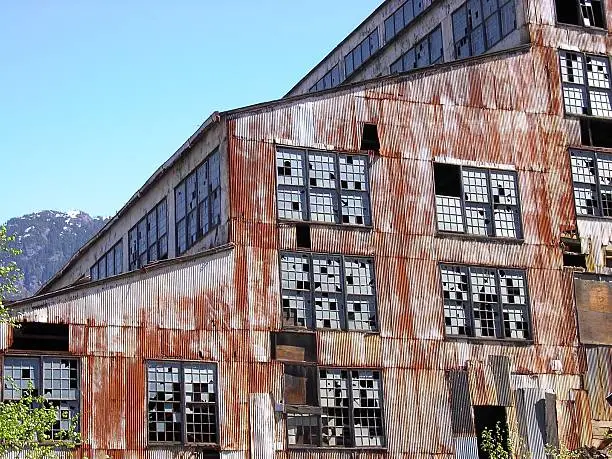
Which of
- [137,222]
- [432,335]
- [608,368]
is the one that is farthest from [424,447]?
[137,222]

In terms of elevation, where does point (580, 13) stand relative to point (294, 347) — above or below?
above

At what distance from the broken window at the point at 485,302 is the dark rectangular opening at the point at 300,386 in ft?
17.7

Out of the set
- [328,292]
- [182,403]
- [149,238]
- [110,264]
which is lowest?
[182,403]

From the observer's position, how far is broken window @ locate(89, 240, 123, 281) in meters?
48.8

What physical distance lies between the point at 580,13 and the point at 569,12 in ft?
1.44

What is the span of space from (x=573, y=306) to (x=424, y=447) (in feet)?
26.3

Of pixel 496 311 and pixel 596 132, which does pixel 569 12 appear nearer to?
pixel 596 132

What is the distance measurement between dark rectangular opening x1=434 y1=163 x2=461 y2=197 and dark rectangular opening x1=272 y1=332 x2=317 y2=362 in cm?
806

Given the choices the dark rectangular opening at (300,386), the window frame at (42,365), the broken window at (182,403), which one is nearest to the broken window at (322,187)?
the dark rectangular opening at (300,386)

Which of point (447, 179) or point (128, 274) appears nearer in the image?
point (128, 274)

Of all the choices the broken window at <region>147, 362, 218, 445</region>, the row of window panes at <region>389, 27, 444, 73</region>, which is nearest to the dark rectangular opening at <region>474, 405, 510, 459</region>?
the broken window at <region>147, 362, 218, 445</region>

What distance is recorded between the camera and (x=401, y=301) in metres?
37.8

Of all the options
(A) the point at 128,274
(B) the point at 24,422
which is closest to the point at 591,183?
(A) the point at 128,274

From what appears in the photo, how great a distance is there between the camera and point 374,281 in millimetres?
37594
